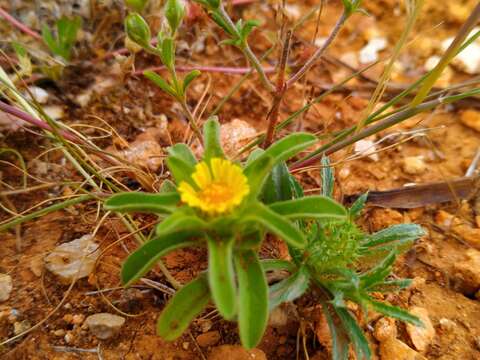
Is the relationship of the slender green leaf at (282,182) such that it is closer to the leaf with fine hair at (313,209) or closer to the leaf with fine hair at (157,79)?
the leaf with fine hair at (313,209)

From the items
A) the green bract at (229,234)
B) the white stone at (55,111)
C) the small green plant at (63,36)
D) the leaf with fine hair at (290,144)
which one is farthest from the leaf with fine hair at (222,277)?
the small green plant at (63,36)

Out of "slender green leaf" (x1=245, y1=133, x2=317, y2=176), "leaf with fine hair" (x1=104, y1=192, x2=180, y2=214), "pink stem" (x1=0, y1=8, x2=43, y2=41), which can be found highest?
"slender green leaf" (x1=245, y1=133, x2=317, y2=176)

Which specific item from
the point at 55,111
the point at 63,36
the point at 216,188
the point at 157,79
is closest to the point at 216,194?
the point at 216,188

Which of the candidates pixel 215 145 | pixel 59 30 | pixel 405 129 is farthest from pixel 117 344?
pixel 405 129

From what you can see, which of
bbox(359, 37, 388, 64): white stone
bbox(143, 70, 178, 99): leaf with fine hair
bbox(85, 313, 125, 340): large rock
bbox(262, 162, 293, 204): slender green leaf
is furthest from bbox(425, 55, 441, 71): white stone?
bbox(85, 313, 125, 340): large rock

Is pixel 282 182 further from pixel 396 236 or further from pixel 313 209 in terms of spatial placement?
pixel 396 236

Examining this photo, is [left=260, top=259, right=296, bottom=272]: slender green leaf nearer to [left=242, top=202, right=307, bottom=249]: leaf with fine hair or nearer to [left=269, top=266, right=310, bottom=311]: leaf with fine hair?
[left=269, top=266, right=310, bottom=311]: leaf with fine hair

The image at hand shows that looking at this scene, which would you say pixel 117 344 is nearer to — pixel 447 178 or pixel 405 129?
pixel 447 178
